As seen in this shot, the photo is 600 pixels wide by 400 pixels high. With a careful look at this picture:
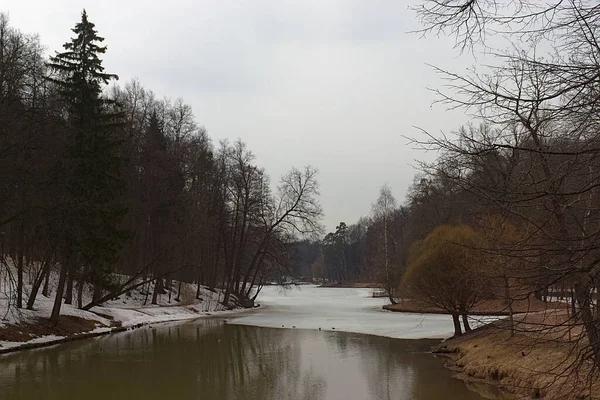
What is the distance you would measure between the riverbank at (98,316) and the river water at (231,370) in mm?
1120

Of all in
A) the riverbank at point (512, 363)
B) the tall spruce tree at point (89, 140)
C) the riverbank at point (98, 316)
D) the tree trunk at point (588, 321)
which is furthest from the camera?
the tall spruce tree at point (89, 140)

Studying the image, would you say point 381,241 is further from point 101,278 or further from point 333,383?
point 333,383

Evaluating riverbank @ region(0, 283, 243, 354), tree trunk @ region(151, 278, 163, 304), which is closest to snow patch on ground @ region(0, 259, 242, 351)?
riverbank @ region(0, 283, 243, 354)

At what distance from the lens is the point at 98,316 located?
28.1 metres

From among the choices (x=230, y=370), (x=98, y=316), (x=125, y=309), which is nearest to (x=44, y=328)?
(x=98, y=316)

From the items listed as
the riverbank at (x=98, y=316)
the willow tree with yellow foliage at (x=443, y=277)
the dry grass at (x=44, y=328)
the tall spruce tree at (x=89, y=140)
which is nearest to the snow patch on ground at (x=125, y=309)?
the riverbank at (x=98, y=316)

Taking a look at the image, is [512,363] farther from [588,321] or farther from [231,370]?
[588,321]

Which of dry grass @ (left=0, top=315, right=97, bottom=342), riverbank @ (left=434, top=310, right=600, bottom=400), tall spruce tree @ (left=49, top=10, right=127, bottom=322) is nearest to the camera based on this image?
riverbank @ (left=434, top=310, right=600, bottom=400)

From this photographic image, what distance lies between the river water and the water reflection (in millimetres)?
25

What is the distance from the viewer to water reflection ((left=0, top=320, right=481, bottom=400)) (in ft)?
42.1

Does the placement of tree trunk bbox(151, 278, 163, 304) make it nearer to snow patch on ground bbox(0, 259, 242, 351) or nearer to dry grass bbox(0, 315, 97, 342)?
snow patch on ground bbox(0, 259, 242, 351)

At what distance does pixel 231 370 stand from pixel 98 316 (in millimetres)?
14657

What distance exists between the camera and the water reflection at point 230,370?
1283 cm

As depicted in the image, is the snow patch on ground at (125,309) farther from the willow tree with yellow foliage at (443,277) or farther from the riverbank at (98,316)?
the willow tree with yellow foliage at (443,277)
